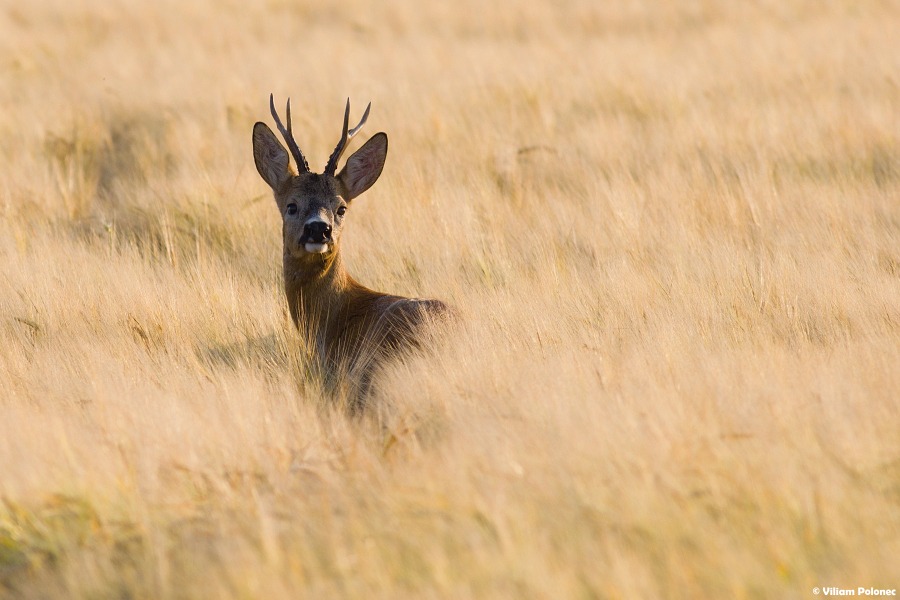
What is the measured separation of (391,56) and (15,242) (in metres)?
5.53

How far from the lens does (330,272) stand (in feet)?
18.8

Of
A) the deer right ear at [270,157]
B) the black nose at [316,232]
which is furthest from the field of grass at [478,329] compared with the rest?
the deer right ear at [270,157]

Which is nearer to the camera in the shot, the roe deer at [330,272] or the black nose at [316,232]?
the roe deer at [330,272]

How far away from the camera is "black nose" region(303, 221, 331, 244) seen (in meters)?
5.52

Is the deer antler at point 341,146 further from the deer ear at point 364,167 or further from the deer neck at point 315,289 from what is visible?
the deer neck at point 315,289

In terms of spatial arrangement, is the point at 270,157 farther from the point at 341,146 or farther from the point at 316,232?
the point at 316,232

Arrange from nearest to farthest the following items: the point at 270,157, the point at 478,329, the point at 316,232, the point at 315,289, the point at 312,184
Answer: the point at 478,329
the point at 316,232
the point at 315,289
the point at 312,184
the point at 270,157

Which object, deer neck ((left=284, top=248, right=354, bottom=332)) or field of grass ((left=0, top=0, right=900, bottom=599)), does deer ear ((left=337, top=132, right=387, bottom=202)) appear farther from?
field of grass ((left=0, top=0, right=900, bottom=599))

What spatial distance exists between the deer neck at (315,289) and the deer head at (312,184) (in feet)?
0.15

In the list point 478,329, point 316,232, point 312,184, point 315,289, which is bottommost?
point 478,329

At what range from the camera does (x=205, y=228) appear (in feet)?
23.0

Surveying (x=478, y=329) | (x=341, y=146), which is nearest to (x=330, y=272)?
(x=341, y=146)

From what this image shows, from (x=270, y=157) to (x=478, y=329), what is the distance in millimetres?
1732

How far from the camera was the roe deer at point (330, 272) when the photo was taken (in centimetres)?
523
